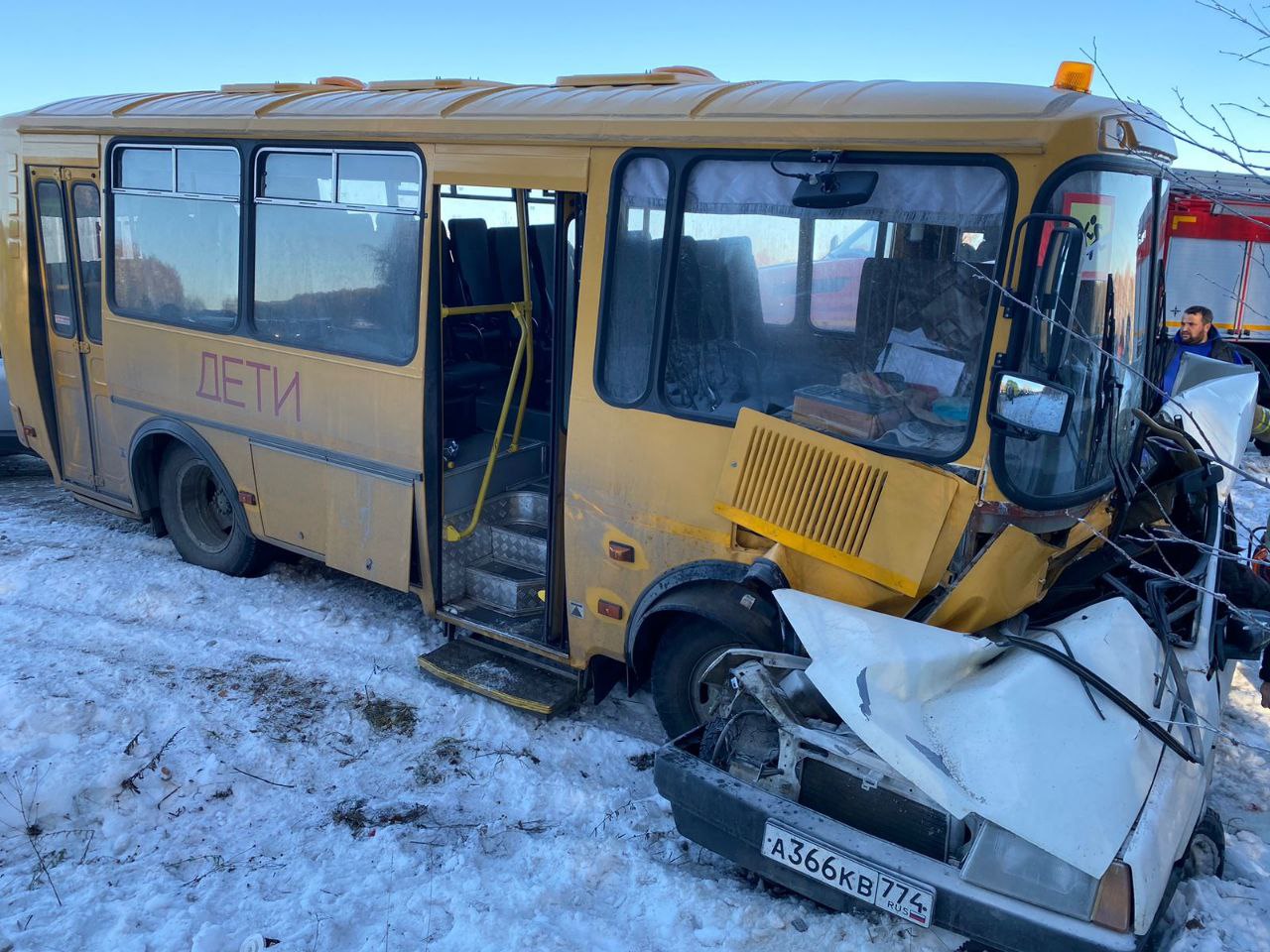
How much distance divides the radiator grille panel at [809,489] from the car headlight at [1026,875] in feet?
3.77

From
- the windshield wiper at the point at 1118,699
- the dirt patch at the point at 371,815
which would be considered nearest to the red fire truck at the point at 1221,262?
the windshield wiper at the point at 1118,699

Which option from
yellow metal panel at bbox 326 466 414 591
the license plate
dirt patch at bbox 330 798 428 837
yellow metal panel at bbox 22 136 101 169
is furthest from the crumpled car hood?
yellow metal panel at bbox 22 136 101 169

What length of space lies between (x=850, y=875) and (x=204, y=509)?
5.15 meters

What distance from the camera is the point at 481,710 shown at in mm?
4863

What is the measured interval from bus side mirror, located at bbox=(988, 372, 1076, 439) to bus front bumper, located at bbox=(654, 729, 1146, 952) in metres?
1.42

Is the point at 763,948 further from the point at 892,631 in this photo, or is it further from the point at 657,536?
the point at 657,536

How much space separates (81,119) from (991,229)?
5848mm

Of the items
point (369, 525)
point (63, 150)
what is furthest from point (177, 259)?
point (369, 525)

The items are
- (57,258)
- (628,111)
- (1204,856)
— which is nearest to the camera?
(1204,856)

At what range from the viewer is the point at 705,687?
429cm

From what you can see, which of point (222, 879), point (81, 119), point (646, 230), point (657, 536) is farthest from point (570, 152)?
point (81, 119)

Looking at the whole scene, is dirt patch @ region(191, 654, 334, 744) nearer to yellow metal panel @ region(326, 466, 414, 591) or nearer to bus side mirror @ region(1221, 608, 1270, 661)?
yellow metal panel @ region(326, 466, 414, 591)

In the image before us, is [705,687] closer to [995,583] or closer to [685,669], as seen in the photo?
[685,669]

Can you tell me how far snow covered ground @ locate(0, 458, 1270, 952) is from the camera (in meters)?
3.37
